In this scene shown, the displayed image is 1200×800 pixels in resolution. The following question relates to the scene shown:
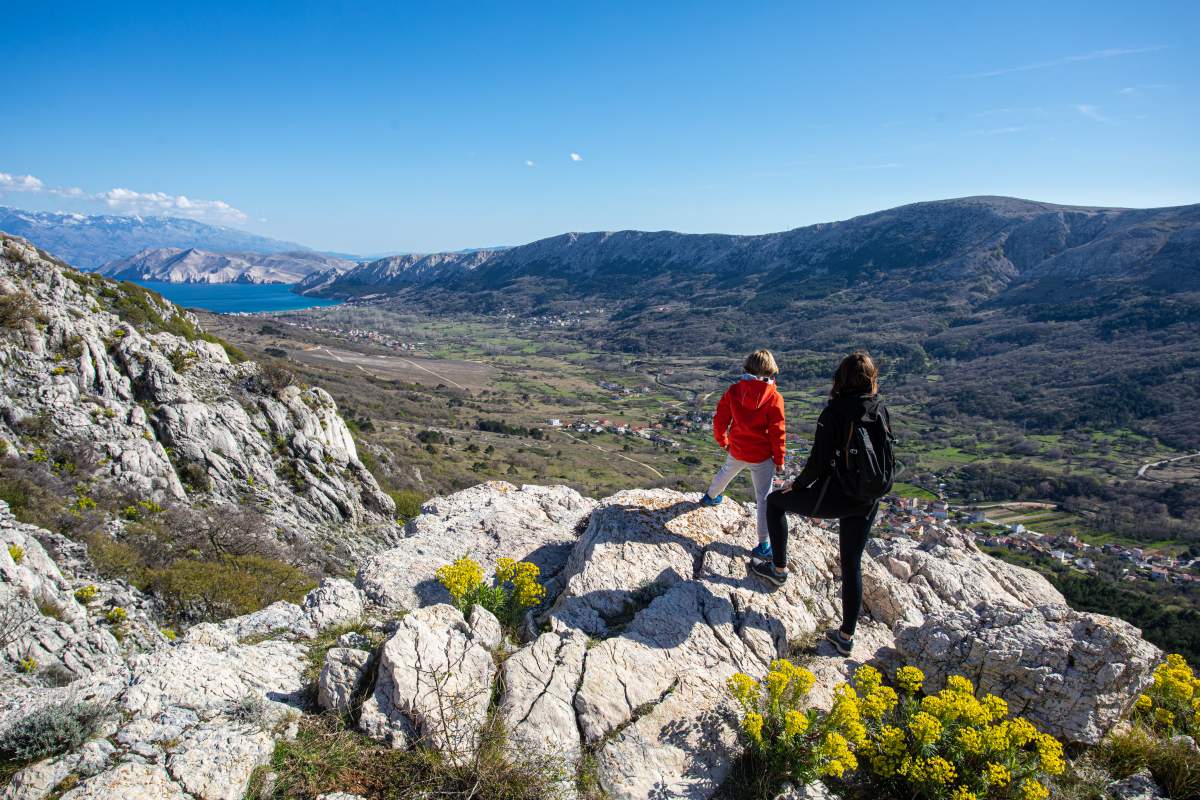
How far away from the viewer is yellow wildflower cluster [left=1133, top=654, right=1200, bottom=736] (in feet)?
17.3

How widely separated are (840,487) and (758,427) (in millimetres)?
1339

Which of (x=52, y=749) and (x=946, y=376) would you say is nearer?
(x=52, y=749)

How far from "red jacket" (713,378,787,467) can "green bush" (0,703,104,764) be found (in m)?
6.23

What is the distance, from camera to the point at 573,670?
5.26 metres

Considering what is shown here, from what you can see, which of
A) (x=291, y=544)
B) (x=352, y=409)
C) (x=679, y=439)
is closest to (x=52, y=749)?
(x=291, y=544)

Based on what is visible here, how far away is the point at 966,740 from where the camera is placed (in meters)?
4.16

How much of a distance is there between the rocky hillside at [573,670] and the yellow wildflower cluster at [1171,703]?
1.49ft

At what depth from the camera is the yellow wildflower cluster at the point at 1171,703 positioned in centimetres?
527

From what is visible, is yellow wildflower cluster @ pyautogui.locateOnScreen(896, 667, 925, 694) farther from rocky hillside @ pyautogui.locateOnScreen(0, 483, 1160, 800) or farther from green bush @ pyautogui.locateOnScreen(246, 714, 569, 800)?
green bush @ pyautogui.locateOnScreen(246, 714, 569, 800)

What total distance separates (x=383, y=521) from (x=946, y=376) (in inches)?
6001

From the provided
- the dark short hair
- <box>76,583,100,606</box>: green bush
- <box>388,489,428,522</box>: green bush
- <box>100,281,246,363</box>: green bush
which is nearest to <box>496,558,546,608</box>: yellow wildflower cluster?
the dark short hair

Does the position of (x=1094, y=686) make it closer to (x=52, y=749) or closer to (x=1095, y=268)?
(x=52, y=749)

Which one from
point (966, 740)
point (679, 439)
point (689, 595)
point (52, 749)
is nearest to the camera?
point (52, 749)

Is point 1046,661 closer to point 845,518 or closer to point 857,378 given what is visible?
point 845,518
